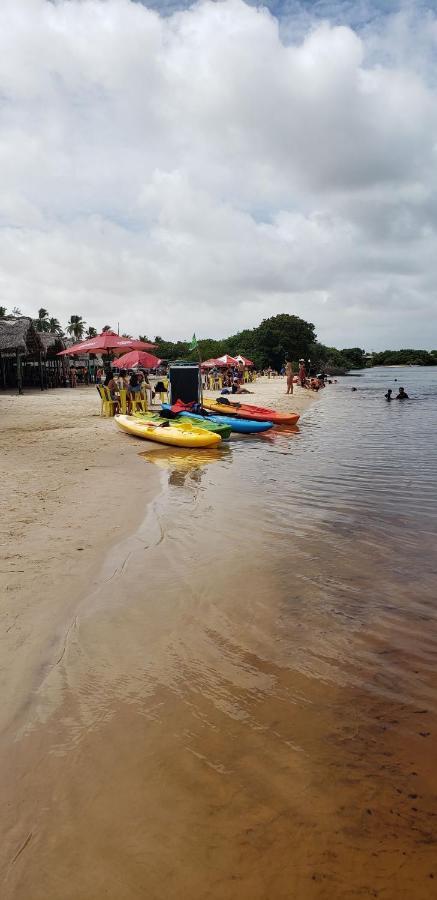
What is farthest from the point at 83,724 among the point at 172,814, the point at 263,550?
the point at 263,550

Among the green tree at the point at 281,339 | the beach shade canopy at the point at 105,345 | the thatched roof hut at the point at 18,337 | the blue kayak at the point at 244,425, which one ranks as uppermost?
the green tree at the point at 281,339

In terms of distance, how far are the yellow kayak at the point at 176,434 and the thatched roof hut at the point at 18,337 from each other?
48.5ft

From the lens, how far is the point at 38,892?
6.03 feet

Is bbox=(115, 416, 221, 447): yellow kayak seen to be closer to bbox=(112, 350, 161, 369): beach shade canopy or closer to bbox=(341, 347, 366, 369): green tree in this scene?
bbox=(112, 350, 161, 369): beach shade canopy

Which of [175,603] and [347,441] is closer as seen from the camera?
[175,603]

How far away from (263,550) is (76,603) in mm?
2079

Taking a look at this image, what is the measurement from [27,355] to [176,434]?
19.3 meters

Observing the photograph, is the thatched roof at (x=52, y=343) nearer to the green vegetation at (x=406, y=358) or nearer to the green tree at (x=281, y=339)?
the green tree at (x=281, y=339)

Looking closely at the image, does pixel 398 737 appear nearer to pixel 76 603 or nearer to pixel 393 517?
pixel 76 603

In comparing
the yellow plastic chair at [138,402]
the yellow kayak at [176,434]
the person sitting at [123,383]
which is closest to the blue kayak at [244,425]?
the yellow plastic chair at [138,402]

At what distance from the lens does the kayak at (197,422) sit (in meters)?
12.8

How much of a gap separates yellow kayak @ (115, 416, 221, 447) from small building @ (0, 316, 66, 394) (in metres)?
15.0

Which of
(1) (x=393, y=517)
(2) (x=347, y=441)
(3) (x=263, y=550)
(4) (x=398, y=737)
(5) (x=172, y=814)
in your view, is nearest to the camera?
(5) (x=172, y=814)

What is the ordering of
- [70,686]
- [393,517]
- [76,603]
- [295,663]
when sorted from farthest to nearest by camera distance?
[393,517]
[76,603]
[295,663]
[70,686]
